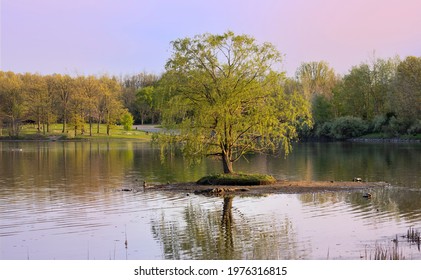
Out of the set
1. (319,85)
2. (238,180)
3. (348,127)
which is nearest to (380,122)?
(348,127)

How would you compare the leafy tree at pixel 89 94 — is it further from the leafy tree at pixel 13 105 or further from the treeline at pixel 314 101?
the leafy tree at pixel 13 105

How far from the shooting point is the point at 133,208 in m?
27.4

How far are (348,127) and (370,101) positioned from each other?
391 inches

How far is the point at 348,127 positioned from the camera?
112375 millimetres

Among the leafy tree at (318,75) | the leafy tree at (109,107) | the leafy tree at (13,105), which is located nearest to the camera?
the leafy tree at (13,105)

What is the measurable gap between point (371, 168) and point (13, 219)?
33299mm

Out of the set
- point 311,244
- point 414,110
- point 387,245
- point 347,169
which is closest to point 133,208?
point 311,244

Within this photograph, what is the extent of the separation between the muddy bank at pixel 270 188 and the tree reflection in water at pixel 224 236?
248 inches

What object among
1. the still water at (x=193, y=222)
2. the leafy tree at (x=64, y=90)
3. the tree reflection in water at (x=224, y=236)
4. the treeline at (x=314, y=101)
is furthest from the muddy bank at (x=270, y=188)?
the leafy tree at (x=64, y=90)

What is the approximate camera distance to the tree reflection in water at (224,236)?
17781mm

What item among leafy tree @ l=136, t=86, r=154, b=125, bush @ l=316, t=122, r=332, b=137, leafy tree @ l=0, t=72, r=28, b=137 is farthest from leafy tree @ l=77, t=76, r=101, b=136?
bush @ l=316, t=122, r=332, b=137

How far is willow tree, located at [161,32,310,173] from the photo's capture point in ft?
119

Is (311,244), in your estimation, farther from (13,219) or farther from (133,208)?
(13,219)

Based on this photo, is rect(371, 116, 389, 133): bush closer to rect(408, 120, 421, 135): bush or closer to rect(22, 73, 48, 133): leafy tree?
rect(408, 120, 421, 135): bush
